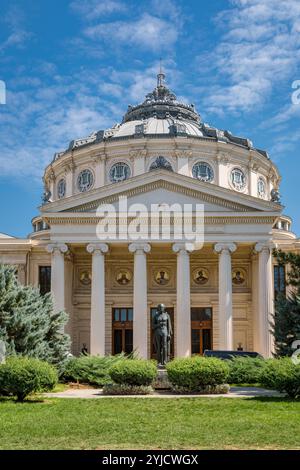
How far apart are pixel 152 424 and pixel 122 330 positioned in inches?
1198

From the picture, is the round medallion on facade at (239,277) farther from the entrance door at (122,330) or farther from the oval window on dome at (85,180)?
the oval window on dome at (85,180)

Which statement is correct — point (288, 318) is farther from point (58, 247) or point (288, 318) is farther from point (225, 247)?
point (58, 247)

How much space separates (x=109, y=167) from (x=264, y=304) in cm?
1973

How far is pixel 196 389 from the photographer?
80.3 feet

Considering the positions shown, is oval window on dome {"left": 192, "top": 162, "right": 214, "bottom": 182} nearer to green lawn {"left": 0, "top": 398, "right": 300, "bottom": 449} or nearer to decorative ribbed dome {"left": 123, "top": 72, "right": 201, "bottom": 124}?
decorative ribbed dome {"left": 123, "top": 72, "right": 201, "bottom": 124}

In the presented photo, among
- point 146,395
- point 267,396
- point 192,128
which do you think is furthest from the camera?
point 192,128

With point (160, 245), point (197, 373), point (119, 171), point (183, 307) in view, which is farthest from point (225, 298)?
point (119, 171)

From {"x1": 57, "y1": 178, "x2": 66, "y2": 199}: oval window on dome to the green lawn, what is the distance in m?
35.6

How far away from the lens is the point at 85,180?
5438 centimetres

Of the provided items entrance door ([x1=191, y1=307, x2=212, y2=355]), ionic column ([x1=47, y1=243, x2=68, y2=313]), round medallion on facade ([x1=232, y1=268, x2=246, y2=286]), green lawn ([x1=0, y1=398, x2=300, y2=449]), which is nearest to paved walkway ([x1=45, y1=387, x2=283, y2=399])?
green lawn ([x1=0, y1=398, x2=300, y2=449])

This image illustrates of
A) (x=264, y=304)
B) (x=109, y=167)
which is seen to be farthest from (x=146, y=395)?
(x=109, y=167)

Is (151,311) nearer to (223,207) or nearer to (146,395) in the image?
(223,207)

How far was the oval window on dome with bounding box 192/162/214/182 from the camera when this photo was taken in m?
52.4
